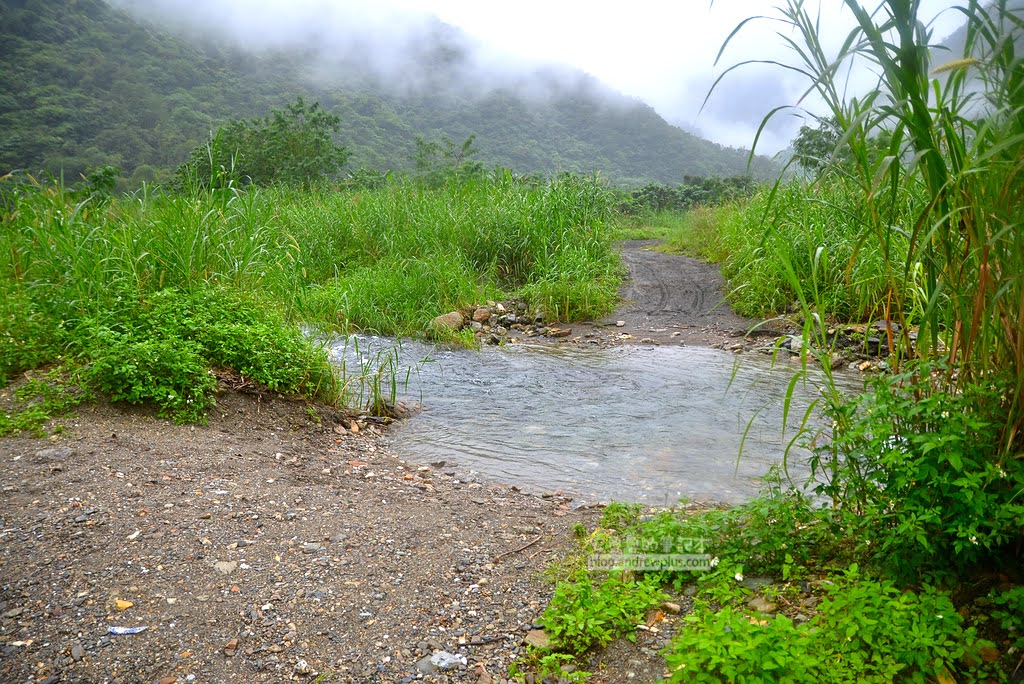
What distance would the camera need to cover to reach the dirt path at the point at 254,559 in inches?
74.4

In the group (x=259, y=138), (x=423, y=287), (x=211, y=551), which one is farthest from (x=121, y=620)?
(x=259, y=138)

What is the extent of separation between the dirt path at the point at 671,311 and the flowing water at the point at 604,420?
65 centimetres

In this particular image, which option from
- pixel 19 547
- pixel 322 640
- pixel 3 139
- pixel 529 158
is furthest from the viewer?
pixel 529 158

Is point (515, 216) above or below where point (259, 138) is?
below

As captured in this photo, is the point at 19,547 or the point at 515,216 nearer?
the point at 19,547

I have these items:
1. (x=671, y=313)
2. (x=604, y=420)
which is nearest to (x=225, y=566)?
(x=604, y=420)

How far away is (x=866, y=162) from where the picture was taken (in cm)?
187

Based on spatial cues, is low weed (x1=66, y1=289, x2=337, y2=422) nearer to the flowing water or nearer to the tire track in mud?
the flowing water

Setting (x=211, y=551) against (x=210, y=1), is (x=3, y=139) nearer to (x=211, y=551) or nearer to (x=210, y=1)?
(x=211, y=551)

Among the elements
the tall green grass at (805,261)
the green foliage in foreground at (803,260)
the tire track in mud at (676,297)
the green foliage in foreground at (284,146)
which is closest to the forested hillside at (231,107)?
the green foliage in foreground at (284,146)

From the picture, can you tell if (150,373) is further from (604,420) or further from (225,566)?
(604,420)

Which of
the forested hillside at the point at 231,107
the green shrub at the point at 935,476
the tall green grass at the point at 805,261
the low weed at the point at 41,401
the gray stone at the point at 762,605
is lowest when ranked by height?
the low weed at the point at 41,401

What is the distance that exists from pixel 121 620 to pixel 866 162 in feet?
8.48

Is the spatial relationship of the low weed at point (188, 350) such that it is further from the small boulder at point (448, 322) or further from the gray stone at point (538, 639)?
the small boulder at point (448, 322)
